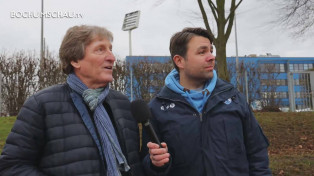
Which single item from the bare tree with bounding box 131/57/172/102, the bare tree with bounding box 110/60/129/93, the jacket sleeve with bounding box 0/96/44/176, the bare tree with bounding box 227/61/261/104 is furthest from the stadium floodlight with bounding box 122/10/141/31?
the jacket sleeve with bounding box 0/96/44/176

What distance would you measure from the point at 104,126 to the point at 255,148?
1.15 meters

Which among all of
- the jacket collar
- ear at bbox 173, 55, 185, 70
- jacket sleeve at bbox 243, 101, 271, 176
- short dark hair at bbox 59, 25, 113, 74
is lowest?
jacket sleeve at bbox 243, 101, 271, 176

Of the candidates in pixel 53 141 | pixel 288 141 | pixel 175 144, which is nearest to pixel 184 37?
pixel 175 144

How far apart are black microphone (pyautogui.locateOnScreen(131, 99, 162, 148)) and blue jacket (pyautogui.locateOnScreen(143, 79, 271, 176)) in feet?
0.97

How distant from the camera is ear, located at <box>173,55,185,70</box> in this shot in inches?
112

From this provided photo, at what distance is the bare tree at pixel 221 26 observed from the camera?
10341mm

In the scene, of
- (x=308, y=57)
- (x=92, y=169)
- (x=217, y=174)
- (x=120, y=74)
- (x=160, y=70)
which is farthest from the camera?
(x=308, y=57)

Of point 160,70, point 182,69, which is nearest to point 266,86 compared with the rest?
point 160,70

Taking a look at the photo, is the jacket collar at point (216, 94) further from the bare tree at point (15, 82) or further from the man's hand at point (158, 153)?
the bare tree at point (15, 82)

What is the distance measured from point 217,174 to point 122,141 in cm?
72

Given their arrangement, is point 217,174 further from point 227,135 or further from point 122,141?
point 122,141

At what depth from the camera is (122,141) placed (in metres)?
2.45

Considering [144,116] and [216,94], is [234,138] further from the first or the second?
[144,116]

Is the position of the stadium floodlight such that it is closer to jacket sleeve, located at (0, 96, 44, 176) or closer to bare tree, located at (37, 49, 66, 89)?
bare tree, located at (37, 49, 66, 89)
